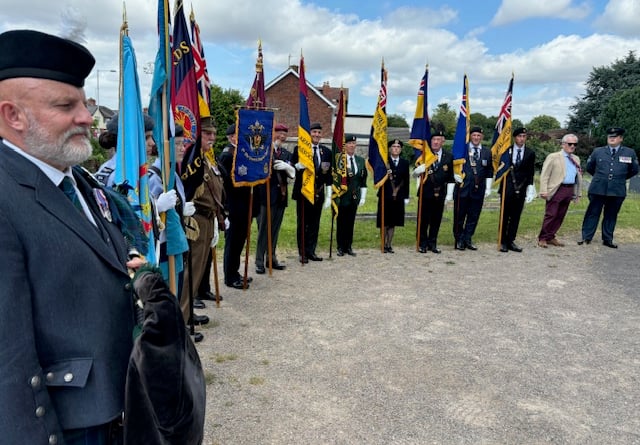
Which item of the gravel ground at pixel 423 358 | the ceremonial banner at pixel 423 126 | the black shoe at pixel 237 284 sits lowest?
the gravel ground at pixel 423 358

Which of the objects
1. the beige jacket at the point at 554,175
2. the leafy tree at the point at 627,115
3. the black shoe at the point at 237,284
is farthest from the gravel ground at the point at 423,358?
the leafy tree at the point at 627,115

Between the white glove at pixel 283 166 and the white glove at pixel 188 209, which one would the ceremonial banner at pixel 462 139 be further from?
the white glove at pixel 188 209

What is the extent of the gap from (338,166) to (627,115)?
27.2 m

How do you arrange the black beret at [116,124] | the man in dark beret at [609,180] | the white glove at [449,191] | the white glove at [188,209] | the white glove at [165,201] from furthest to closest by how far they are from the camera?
the man in dark beret at [609,180] < the white glove at [449,191] < the white glove at [188,209] < the white glove at [165,201] < the black beret at [116,124]

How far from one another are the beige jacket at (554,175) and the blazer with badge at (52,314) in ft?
28.8

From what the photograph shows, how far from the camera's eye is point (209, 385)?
3566mm

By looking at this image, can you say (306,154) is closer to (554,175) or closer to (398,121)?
(554,175)

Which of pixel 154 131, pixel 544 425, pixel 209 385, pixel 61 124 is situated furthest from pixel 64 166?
pixel 544 425

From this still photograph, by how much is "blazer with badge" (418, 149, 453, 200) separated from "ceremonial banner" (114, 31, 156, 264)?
19.3 ft

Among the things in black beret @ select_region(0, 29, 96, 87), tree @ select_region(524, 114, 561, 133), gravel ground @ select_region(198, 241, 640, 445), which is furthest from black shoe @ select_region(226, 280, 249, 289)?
tree @ select_region(524, 114, 561, 133)

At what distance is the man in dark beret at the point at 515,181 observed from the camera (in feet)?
27.2

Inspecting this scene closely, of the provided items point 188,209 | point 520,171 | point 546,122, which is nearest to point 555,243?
point 520,171

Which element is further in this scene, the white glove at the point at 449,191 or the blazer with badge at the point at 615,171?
the blazer with badge at the point at 615,171

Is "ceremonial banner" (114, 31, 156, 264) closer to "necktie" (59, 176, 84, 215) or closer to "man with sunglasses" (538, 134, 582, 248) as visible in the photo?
"necktie" (59, 176, 84, 215)
